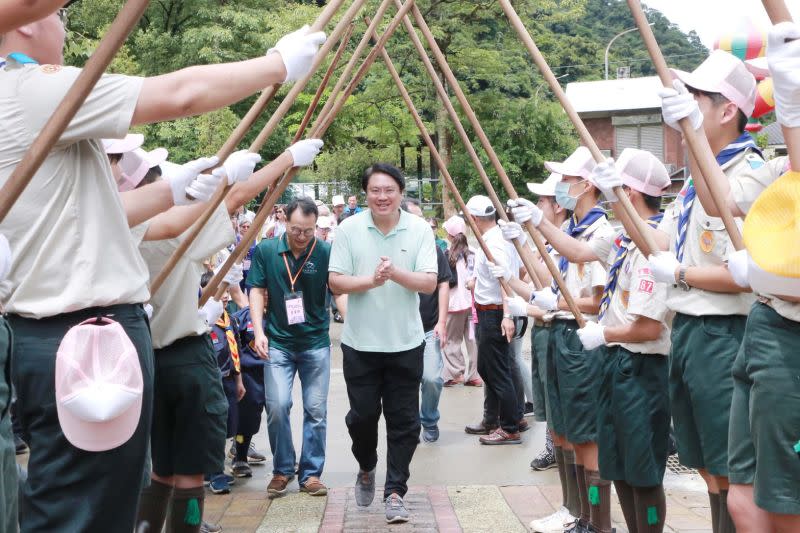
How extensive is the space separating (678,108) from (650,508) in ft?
6.46

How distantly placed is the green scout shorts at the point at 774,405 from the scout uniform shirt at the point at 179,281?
2510mm

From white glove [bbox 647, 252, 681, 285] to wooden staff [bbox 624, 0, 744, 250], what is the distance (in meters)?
0.35

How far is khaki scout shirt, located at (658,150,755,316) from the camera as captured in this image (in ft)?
12.9

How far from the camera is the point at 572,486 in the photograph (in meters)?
5.79

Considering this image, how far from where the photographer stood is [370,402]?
247 inches

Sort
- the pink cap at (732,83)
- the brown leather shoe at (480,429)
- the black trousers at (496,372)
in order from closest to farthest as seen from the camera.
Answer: the pink cap at (732,83)
the black trousers at (496,372)
the brown leather shoe at (480,429)

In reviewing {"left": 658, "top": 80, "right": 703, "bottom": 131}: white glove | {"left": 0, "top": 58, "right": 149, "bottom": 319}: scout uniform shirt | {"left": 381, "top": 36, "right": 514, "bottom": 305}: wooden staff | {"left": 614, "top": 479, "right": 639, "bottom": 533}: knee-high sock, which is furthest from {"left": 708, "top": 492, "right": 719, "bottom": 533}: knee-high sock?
{"left": 381, "top": 36, "right": 514, "bottom": 305}: wooden staff

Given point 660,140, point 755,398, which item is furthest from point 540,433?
point 660,140

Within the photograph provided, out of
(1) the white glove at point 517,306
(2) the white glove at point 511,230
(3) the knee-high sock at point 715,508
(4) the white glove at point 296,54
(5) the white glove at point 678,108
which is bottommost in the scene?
(3) the knee-high sock at point 715,508

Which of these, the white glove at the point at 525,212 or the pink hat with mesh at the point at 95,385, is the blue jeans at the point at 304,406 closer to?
the white glove at the point at 525,212

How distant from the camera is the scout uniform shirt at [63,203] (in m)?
2.85

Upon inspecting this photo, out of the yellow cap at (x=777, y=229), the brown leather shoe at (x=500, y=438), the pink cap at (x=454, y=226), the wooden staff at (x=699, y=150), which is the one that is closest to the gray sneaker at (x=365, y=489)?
the brown leather shoe at (x=500, y=438)

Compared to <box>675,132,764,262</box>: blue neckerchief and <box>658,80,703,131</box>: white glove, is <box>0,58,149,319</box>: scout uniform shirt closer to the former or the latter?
<box>658,80,703,131</box>: white glove

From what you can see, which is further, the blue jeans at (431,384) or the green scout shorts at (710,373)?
the blue jeans at (431,384)
